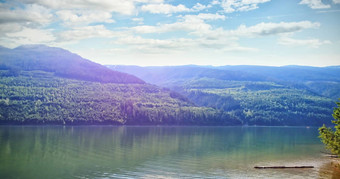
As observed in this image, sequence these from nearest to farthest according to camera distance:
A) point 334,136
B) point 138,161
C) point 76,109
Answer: point 138,161
point 334,136
point 76,109

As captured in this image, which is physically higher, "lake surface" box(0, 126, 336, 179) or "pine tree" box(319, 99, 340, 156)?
"pine tree" box(319, 99, 340, 156)

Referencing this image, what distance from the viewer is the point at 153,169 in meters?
58.6

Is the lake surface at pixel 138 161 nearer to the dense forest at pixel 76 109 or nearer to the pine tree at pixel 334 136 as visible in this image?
the pine tree at pixel 334 136

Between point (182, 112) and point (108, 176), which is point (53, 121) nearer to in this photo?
point (182, 112)

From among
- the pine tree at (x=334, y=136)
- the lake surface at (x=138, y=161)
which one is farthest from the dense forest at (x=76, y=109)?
the pine tree at (x=334, y=136)

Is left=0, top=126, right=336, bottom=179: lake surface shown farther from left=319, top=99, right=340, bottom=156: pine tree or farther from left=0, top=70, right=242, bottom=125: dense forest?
left=0, top=70, right=242, bottom=125: dense forest

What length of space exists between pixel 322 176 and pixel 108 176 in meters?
34.2

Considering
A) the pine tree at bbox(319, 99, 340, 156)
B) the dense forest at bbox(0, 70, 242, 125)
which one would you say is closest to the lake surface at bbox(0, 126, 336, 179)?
the pine tree at bbox(319, 99, 340, 156)

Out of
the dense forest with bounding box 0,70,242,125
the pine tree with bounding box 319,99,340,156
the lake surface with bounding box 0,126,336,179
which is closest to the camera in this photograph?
the lake surface with bounding box 0,126,336,179

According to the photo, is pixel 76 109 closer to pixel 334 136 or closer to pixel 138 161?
pixel 138 161

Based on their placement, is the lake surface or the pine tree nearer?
the lake surface

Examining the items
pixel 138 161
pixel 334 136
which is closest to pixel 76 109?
pixel 138 161

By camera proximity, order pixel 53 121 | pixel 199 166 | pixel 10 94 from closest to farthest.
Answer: pixel 199 166
pixel 53 121
pixel 10 94

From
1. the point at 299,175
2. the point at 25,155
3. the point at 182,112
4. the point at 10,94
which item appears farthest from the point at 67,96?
the point at 299,175
